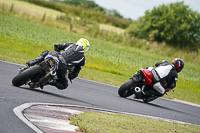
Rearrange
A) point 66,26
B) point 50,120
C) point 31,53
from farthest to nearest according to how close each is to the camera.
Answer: point 66,26
point 31,53
point 50,120

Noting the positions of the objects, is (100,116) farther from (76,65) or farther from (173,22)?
(173,22)

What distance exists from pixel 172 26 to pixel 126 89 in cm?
5942

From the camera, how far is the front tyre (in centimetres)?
1159

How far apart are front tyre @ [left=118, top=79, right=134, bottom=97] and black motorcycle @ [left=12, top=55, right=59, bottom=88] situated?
3.25 m

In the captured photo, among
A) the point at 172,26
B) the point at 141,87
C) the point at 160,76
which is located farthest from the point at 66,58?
the point at 172,26

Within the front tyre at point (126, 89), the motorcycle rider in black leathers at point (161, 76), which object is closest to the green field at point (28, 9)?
the front tyre at point (126, 89)

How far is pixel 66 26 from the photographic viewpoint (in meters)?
49.3

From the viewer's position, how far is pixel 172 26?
227 ft

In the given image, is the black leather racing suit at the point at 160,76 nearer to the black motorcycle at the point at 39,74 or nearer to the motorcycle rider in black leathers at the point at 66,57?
the motorcycle rider in black leathers at the point at 66,57

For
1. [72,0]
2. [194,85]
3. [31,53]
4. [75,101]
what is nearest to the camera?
[75,101]

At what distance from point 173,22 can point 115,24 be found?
75.1ft

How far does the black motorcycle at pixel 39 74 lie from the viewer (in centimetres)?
865

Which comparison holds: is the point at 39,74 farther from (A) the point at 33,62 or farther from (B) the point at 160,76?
(B) the point at 160,76

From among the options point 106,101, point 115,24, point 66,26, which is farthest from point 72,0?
point 106,101
